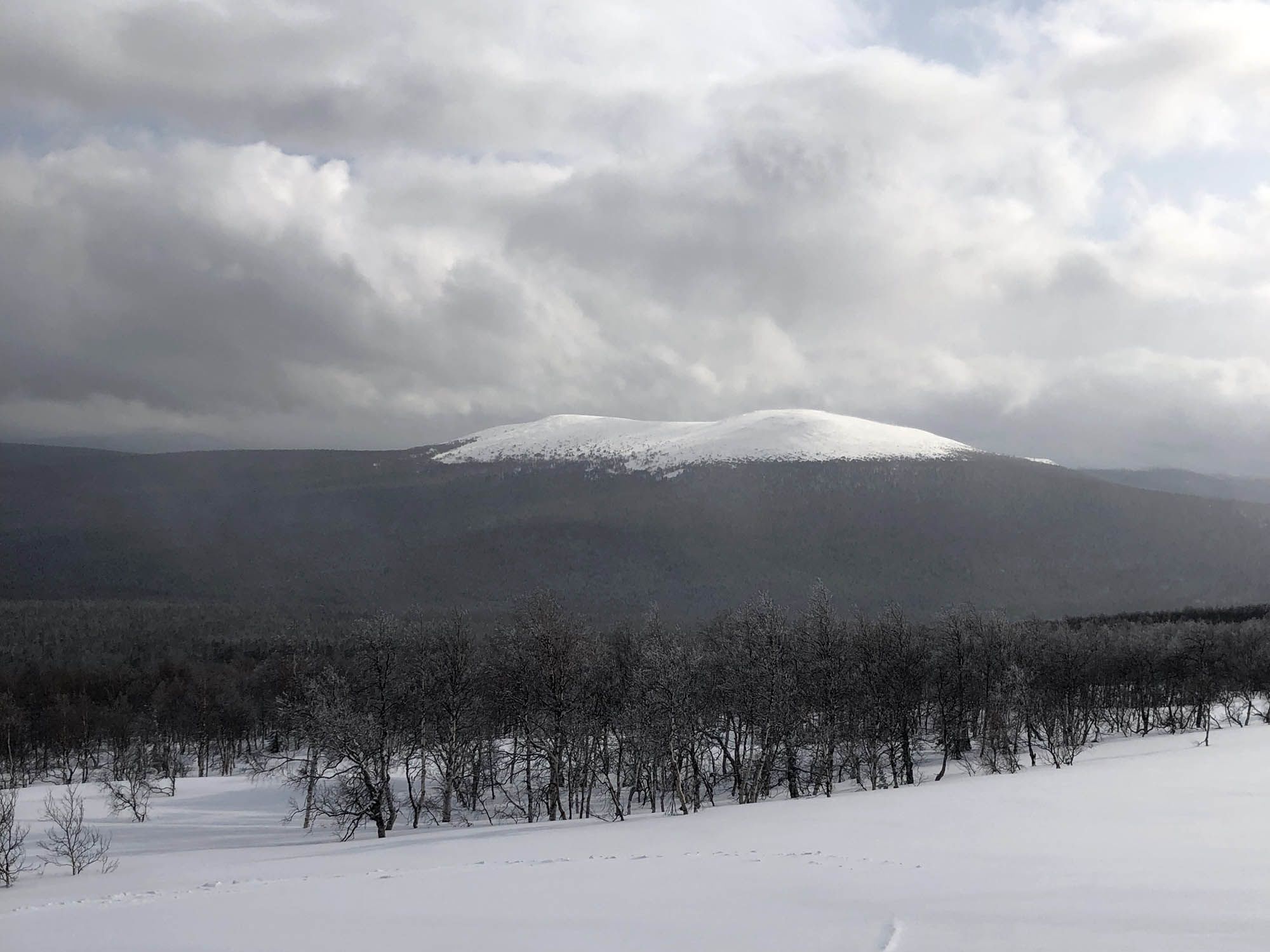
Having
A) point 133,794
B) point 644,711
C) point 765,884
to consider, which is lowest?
point 133,794

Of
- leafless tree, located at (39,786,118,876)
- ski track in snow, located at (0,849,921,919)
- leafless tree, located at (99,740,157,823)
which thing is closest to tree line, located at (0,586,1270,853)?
leafless tree, located at (99,740,157,823)

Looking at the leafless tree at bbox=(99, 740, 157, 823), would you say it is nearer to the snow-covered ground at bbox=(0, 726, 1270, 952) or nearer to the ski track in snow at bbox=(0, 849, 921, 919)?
the snow-covered ground at bbox=(0, 726, 1270, 952)

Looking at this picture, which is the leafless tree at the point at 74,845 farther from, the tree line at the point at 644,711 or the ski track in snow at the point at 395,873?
the ski track in snow at the point at 395,873

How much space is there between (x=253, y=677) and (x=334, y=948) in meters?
86.1

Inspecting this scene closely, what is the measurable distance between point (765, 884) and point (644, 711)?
71.1 feet

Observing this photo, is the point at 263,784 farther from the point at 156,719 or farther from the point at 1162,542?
the point at 1162,542

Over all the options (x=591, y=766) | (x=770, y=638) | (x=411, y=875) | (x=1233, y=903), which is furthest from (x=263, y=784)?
(x=1233, y=903)

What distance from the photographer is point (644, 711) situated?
131 ft

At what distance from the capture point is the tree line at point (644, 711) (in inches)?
1639

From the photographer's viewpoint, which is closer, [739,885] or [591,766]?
[739,885]

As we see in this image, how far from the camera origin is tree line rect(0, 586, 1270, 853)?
41625mm

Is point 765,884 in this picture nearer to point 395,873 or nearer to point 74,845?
point 395,873

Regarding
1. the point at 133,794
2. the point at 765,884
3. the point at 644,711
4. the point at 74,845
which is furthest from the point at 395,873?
the point at 133,794

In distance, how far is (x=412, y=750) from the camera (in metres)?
44.0
